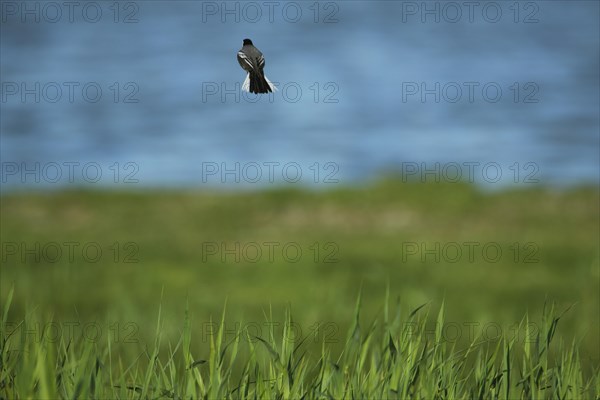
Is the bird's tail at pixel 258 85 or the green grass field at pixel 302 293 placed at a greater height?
the bird's tail at pixel 258 85

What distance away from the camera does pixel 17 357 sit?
284cm

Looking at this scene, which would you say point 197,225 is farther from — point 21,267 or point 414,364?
point 414,364

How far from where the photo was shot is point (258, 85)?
269 cm

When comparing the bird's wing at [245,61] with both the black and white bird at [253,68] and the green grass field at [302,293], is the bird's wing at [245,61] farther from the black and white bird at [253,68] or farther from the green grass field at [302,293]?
the green grass field at [302,293]

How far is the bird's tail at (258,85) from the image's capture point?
2656 mm

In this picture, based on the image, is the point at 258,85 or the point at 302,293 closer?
the point at 258,85

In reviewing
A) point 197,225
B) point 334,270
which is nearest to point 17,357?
point 334,270

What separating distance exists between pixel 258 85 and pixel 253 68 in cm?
11

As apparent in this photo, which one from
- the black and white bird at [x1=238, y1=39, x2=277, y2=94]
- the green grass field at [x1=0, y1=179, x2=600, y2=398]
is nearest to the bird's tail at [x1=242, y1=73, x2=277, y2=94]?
the black and white bird at [x1=238, y1=39, x2=277, y2=94]

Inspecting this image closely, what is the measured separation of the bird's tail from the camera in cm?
266

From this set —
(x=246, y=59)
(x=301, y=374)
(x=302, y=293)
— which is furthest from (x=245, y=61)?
(x=302, y=293)

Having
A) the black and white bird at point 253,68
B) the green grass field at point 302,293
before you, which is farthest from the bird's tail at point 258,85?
the green grass field at point 302,293

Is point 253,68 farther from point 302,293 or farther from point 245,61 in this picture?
point 302,293

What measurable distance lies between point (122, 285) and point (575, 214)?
8.37 m
